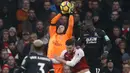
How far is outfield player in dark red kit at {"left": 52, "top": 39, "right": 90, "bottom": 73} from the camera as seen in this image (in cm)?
1577

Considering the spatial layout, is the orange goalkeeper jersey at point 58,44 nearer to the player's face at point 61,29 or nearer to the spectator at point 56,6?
the player's face at point 61,29

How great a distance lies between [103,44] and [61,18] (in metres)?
1.79

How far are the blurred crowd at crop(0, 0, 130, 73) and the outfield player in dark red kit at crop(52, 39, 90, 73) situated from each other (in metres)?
2.84

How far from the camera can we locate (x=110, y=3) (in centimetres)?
2180

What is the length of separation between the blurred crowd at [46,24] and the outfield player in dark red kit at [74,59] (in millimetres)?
2841

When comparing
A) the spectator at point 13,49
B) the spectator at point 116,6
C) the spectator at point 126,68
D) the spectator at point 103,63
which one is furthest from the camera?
the spectator at point 116,6

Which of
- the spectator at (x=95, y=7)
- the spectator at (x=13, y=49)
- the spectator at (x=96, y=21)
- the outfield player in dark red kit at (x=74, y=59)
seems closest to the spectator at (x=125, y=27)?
the spectator at (x=96, y=21)

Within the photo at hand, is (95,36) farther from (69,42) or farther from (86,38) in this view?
(69,42)

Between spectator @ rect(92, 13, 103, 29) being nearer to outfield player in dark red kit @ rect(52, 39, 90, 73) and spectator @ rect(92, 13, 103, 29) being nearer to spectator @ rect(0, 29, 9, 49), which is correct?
spectator @ rect(0, 29, 9, 49)

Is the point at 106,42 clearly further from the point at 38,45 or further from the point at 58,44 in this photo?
the point at 38,45

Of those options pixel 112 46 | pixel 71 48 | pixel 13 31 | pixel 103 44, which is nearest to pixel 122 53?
pixel 112 46

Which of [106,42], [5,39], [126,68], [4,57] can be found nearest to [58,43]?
[106,42]

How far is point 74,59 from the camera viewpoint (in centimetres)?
1574

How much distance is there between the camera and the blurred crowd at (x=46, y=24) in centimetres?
1936
